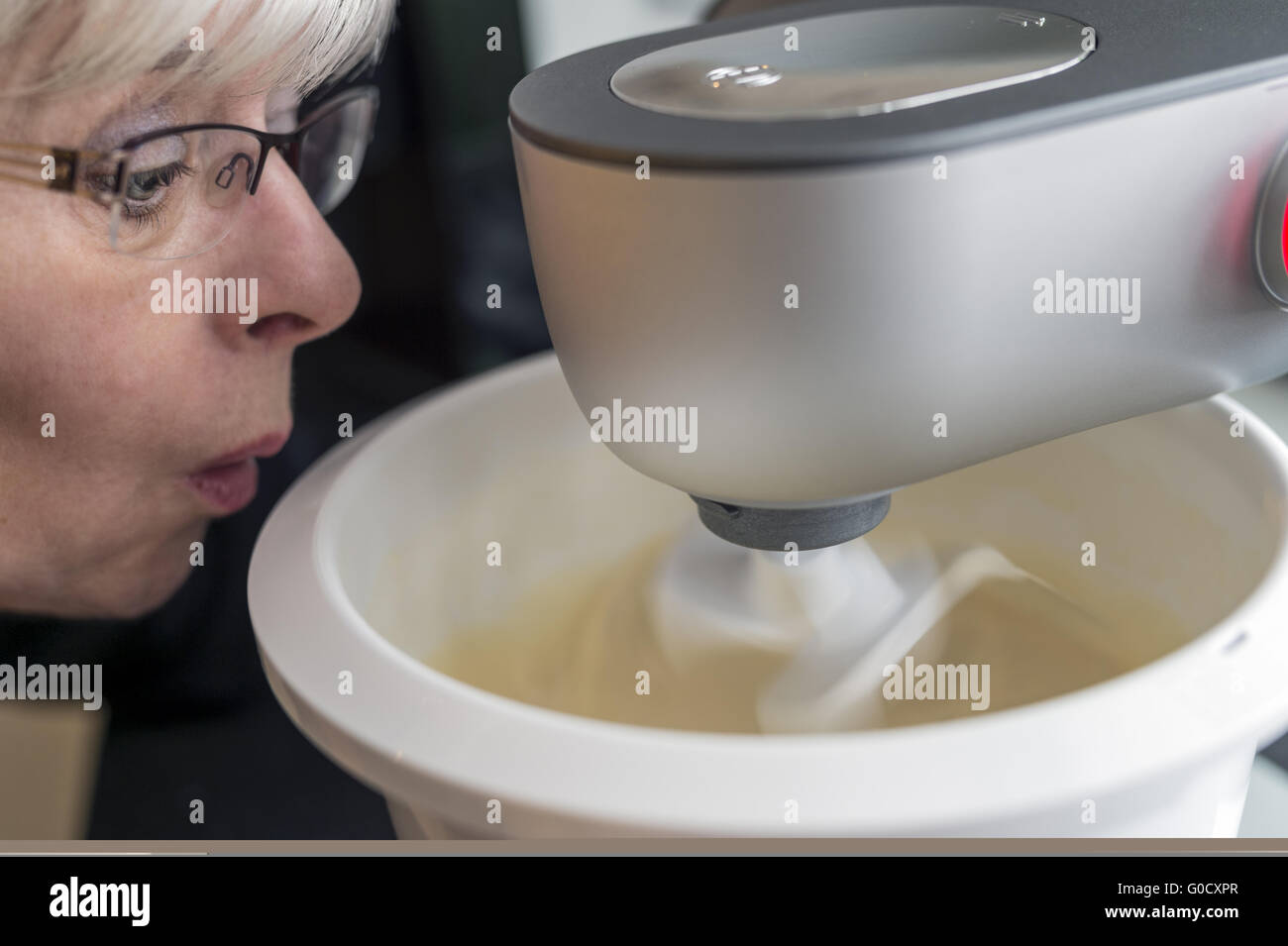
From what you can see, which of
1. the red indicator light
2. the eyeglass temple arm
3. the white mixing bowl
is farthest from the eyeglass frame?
the red indicator light

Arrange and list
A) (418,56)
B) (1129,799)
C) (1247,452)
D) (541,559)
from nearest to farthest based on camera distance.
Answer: (1129,799)
(1247,452)
(541,559)
(418,56)

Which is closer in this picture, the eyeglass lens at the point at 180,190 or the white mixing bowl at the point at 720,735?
the white mixing bowl at the point at 720,735

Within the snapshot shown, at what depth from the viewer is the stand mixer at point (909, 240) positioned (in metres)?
0.25

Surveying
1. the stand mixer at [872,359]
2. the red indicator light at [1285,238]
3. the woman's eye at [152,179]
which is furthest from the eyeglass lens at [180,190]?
the red indicator light at [1285,238]

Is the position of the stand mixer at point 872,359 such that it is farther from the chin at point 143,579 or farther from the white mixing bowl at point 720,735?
the chin at point 143,579

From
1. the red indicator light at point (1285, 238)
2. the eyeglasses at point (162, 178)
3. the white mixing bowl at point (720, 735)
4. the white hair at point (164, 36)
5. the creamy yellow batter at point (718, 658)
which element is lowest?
the creamy yellow batter at point (718, 658)

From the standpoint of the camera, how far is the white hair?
31cm

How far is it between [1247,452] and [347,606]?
28 centimetres

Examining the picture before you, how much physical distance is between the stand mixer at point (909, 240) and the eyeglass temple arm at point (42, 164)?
0.48 feet

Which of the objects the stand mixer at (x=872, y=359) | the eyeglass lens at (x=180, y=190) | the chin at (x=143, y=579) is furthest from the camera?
the chin at (x=143, y=579)

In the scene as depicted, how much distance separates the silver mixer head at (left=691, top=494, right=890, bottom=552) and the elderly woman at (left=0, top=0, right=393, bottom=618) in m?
0.17

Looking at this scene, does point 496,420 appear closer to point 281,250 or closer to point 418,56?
point 281,250

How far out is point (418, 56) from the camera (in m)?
0.61
